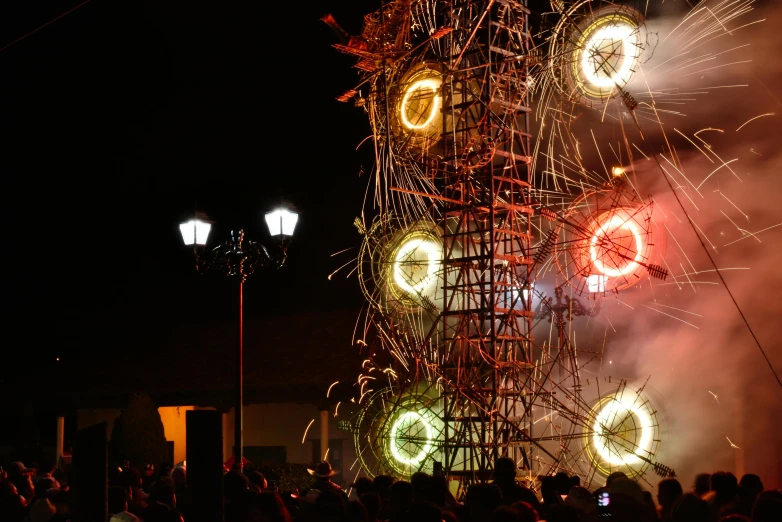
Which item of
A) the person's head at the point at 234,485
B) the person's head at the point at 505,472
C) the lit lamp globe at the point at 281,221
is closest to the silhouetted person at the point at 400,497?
the person's head at the point at 505,472

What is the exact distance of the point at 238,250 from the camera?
1294 centimetres

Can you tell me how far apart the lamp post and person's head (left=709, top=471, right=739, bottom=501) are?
703cm

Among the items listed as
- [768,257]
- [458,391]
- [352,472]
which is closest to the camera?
[458,391]

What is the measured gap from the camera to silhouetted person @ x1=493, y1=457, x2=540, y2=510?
672 centimetres

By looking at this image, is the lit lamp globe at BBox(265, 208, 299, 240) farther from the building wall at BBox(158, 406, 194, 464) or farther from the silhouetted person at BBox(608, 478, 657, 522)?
the building wall at BBox(158, 406, 194, 464)

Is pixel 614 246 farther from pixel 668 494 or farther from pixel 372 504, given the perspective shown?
pixel 372 504

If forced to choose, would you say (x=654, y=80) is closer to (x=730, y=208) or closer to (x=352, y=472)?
(x=730, y=208)

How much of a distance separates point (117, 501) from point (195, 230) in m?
6.42

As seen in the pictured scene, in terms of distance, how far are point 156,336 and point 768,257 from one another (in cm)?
2033

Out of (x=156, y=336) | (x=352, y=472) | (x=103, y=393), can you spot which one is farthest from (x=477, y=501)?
(x=156, y=336)

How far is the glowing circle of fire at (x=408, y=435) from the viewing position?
11.7m

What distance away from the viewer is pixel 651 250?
11211mm

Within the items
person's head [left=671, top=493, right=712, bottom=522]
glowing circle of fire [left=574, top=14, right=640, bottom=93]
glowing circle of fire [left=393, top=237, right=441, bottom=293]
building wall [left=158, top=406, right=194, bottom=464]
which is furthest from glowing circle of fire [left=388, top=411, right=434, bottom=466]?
building wall [left=158, top=406, right=194, bottom=464]

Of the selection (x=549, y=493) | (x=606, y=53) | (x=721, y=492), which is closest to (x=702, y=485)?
(x=721, y=492)
